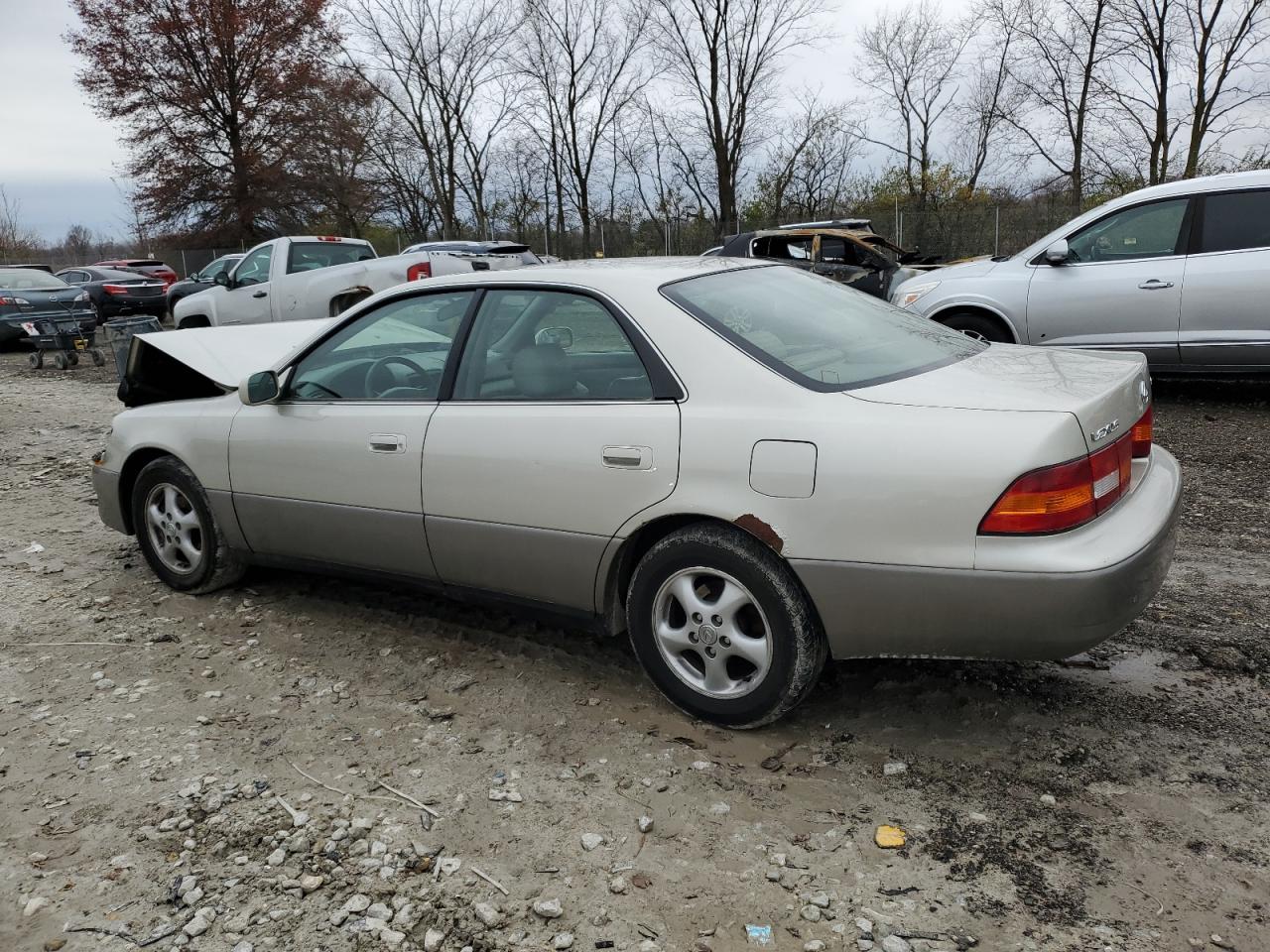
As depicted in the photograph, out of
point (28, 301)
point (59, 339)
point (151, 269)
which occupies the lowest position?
point (59, 339)

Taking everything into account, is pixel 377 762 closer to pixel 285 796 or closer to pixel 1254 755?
pixel 285 796

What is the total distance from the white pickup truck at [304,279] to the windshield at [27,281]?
236 inches

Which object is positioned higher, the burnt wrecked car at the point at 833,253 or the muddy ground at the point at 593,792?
the burnt wrecked car at the point at 833,253

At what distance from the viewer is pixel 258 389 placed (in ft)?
13.2

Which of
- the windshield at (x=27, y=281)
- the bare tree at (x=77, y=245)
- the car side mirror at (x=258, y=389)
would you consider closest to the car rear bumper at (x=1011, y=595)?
the car side mirror at (x=258, y=389)

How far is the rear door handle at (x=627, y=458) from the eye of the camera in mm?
3059

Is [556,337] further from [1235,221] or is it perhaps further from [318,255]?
[318,255]

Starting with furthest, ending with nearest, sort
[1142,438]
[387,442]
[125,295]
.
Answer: [125,295] < [387,442] < [1142,438]

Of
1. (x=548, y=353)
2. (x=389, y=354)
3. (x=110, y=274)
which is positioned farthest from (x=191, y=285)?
(x=548, y=353)

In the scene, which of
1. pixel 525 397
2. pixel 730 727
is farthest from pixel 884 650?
pixel 525 397

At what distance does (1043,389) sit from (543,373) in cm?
166

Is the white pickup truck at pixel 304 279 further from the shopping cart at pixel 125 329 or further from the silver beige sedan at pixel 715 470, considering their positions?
the silver beige sedan at pixel 715 470

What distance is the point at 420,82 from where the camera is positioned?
3684 cm

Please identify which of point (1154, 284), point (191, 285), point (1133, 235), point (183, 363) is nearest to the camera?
point (183, 363)
